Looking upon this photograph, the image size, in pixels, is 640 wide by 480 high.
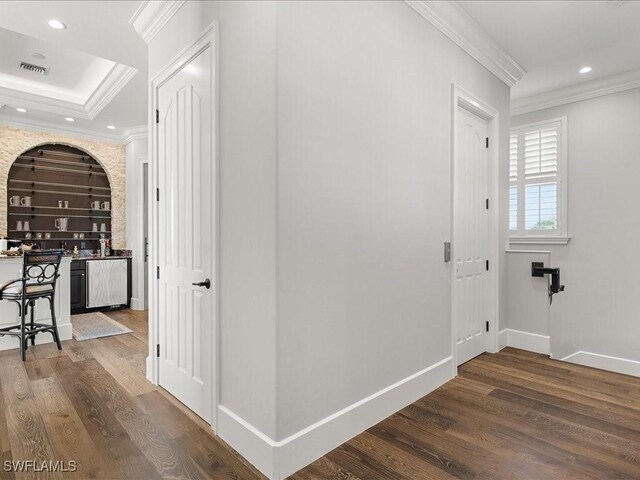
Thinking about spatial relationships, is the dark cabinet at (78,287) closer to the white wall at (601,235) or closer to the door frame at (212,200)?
the door frame at (212,200)

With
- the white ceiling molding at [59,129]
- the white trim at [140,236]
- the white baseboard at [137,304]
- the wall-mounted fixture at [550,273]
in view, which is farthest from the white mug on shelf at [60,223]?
the wall-mounted fixture at [550,273]

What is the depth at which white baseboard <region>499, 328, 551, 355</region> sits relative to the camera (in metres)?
3.85

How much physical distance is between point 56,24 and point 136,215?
152 inches

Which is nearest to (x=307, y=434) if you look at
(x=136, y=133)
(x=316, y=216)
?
(x=316, y=216)

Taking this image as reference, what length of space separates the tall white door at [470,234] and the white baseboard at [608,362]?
3.88ft

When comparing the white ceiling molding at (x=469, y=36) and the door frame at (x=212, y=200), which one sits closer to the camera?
the door frame at (x=212, y=200)

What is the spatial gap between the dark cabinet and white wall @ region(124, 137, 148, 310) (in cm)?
72

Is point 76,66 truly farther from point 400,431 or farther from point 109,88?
point 400,431

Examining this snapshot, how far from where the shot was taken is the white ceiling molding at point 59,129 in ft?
18.7

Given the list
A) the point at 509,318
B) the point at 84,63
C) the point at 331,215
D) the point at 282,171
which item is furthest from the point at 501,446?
the point at 84,63

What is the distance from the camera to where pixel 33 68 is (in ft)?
14.9

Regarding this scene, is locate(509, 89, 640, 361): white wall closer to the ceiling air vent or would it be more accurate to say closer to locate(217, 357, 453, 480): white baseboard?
locate(217, 357, 453, 480): white baseboard

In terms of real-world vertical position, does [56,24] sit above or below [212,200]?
above

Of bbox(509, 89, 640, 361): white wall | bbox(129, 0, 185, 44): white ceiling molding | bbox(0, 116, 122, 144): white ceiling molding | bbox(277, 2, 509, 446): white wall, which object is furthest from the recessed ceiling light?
bbox(509, 89, 640, 361): white wall
